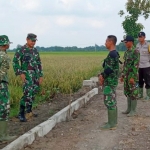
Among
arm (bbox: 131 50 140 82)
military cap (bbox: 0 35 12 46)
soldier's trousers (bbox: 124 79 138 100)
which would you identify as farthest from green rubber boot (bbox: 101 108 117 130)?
military cap (bbox: 0 35 12 46)

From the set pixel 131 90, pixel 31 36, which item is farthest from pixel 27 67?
pixel 131 90

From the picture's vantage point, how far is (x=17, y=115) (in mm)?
6641

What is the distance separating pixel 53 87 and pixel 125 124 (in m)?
4.09

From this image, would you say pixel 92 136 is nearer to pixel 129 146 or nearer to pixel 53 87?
pixel 129 146

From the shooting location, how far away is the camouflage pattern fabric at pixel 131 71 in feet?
21.5

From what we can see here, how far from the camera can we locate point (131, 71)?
6.63 meters

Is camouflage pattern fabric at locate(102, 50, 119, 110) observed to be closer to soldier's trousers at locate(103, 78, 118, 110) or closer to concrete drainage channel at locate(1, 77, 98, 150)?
soldier's trousers at locate(103, 78, 118, 110)

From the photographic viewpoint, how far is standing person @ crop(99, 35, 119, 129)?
18.2 ft

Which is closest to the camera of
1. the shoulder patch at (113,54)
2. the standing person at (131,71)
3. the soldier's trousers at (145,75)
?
the shoulder patch at (113,54)

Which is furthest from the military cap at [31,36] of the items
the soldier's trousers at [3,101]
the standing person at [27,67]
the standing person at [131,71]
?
the standing person at [131,71]

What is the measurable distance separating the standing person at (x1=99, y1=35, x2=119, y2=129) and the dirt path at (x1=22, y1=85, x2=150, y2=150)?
10.4 inches

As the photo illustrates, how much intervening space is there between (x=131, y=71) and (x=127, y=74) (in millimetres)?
111

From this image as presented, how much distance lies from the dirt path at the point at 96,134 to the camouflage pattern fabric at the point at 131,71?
51 centimetres

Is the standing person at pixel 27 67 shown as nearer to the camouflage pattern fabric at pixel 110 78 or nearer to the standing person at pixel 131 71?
the camouflage pattern fabric at pixel 110 78
